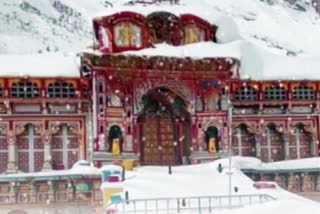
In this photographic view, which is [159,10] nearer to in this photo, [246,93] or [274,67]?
[246,93]

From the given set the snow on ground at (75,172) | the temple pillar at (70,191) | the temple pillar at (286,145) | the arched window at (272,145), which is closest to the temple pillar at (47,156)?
the snow on ground at (75,172)

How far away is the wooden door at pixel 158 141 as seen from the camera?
31.4 m

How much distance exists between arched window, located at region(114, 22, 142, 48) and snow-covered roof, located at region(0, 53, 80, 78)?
7.21 ft

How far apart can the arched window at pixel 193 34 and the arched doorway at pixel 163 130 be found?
2.59 meters

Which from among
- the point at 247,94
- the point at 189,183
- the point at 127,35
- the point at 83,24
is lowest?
the point at 189,183

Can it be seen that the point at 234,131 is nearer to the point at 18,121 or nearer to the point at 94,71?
the point at 94,71

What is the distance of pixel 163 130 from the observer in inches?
1251

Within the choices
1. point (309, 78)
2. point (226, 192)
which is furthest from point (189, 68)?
point (226, 192)

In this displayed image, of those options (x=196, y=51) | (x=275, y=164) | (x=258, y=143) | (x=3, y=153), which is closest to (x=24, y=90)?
(x=3, y=153)

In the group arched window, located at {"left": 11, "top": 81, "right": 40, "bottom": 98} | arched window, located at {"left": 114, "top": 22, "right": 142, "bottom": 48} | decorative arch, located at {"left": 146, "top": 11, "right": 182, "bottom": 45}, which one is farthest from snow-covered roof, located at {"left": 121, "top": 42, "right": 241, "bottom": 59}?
arched window, located at {"left": 11, "top": 81, "right": 40, "bottom": 98}

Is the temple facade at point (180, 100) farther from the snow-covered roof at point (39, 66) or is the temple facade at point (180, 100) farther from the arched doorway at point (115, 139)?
the snow-covered roof at point (39, 66)

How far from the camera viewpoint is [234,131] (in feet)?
107

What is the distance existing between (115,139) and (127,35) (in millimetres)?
4443

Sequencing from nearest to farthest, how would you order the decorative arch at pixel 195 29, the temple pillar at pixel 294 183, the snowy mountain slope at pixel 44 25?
the temple pillar at pixel 294 183
the decorative arch at pixel 195 29
the snowy mountain slope at pixel 44 25
